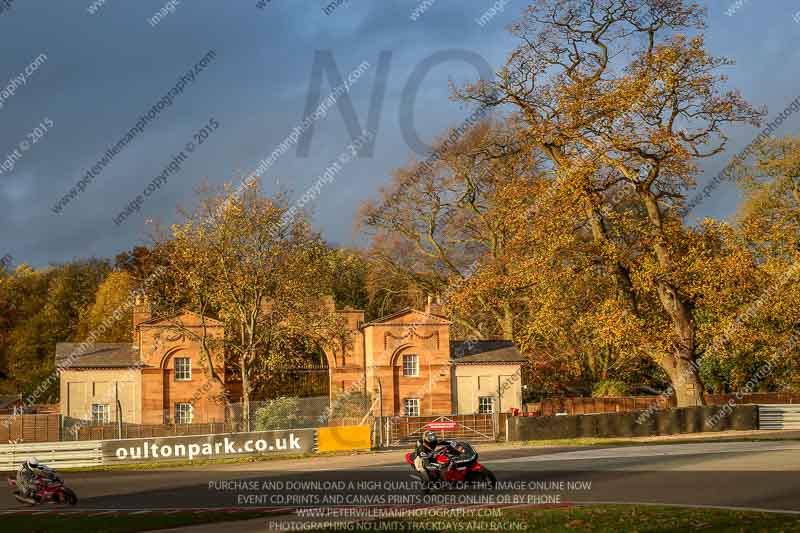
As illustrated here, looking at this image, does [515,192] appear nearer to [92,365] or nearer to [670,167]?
Result: [670,167]

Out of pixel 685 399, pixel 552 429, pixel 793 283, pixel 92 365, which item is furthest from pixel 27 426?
pixel 793 283

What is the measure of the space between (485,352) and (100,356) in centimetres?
2447

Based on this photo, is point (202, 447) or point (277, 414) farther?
point (277, 414)

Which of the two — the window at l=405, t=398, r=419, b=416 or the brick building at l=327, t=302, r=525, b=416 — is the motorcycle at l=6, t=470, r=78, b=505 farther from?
the window at l=405, t=398, r=419, b=416

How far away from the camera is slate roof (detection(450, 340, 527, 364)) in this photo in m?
60.0

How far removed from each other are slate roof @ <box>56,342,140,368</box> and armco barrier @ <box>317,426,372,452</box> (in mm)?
17557

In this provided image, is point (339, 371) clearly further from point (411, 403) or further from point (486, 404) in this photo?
point (486, 404)

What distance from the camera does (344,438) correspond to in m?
45.6

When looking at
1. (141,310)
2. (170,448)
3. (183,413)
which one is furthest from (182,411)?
(170,448)

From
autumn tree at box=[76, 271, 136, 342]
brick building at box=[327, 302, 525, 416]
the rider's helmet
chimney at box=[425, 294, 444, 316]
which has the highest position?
autumn tree at box=[76, 271, 136, 342]

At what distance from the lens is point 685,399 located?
159 feet

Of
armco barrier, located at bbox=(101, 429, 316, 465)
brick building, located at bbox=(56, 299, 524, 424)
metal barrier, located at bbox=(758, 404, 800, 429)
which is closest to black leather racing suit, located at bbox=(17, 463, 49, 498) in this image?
armco barrier, located at bbox=(101, 429, 316, 465)

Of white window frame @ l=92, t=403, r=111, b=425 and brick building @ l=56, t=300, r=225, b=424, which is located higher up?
brick building @ l=56, t=300, r=225, b=424

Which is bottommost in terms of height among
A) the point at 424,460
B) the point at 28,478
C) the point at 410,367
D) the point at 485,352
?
the point at 28,478
